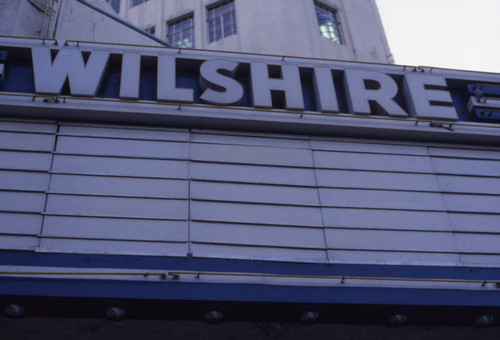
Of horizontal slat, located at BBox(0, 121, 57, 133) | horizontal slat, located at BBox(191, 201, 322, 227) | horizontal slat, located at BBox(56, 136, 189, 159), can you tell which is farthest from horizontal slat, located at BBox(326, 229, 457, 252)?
horizontal slat, located at BBox(0, 121, 57, 133)

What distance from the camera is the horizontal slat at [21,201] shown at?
8398mm

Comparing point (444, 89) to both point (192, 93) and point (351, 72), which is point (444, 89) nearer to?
point (351, 72)

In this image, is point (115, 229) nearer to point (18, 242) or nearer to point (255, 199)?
point (18, 242)

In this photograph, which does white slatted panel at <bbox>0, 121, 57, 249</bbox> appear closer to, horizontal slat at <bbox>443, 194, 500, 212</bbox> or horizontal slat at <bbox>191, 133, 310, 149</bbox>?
horizontal slat at <bbox>191, 133, 310, 149</bbox>

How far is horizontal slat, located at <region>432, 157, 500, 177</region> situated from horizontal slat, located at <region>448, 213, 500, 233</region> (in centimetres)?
103

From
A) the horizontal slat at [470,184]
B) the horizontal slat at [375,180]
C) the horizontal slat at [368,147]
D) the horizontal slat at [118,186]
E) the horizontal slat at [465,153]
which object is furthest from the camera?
the horizontal slat at [465,153]

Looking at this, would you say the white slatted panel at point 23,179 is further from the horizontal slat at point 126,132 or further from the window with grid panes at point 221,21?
the window with grid panes at point 221,21

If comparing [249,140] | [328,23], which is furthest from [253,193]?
[328,23]

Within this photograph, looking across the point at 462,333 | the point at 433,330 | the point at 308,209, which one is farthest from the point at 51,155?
the point at 462,333

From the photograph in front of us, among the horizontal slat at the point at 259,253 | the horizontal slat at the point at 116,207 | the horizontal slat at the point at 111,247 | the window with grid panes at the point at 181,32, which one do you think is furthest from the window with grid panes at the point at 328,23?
the horizontal slat at the point at 111,247

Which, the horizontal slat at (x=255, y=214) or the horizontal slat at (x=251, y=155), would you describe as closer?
the horizontal slat at (x=255, y=214)

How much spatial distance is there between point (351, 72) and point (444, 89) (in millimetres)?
2320

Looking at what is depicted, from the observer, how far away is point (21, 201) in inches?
334

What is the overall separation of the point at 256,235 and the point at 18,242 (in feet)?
12.9
